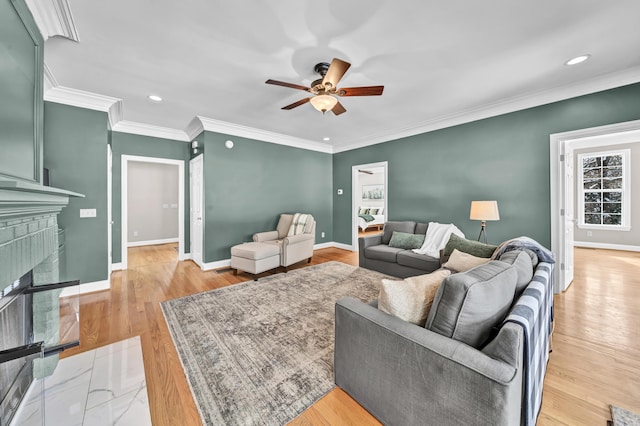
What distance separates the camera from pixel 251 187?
194 inches

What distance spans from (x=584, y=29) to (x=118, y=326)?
16.9ft

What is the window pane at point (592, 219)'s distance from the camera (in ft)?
19.8

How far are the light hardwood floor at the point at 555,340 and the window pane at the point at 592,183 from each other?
2.61 metres

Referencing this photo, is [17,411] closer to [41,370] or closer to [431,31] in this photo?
[41,370]

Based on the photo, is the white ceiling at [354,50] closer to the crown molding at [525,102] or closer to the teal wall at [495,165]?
the crown molding at [525,102]

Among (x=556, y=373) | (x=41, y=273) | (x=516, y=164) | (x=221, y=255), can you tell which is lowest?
(x=556, y=373)

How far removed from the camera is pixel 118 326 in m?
2.44

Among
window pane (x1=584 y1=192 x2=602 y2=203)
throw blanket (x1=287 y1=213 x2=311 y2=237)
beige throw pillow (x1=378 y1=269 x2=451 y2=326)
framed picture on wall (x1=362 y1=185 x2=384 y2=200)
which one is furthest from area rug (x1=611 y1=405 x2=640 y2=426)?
framed picture on wall (x1=362 y1=185 x2=384 y2=200)

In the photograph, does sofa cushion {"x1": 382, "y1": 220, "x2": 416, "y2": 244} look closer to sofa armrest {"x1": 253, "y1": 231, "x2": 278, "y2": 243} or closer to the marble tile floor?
sofa armrest {"x1": 253, "y1": 231, "x2": 278, "y2": 243}

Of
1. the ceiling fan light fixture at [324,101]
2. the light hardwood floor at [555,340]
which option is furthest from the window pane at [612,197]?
the ceiling fan light fixture at [324,101]

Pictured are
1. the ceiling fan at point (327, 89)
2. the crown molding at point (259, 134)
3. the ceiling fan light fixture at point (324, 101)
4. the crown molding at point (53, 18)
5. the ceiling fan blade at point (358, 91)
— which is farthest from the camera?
the crown molding at point (259, 134)

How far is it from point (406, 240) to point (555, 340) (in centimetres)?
209

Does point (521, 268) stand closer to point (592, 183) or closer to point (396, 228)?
point (396, 228)

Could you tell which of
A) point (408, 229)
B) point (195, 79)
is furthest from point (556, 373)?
point (195, 79)
